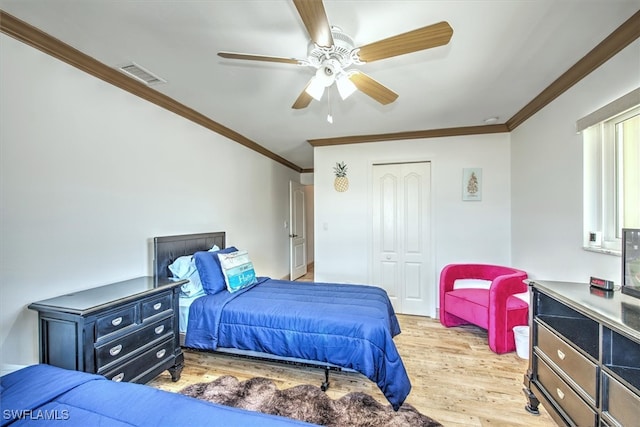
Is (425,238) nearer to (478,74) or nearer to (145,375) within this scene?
(478,74)

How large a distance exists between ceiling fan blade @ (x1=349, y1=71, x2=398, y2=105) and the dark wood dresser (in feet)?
5.37

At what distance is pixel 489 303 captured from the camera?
271 centimetres

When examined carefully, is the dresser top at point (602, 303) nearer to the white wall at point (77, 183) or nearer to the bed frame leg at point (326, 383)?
the bed frame leg at point (326, 383)

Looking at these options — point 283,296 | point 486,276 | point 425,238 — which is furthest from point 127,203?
point 486,276

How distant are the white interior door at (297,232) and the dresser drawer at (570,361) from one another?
4313mm

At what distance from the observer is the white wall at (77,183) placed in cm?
160

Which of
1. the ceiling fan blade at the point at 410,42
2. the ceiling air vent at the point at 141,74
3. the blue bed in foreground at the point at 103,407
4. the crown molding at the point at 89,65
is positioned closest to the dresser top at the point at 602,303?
the blue bed in foreground at the point at 103,407

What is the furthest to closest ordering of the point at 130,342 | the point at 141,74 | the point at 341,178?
the point at 341,178 < the point at 141,74 < the point at 130,342

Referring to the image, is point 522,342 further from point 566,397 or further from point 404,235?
point 404,235

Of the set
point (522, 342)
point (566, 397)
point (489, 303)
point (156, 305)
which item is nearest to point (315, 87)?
point (156, 305)

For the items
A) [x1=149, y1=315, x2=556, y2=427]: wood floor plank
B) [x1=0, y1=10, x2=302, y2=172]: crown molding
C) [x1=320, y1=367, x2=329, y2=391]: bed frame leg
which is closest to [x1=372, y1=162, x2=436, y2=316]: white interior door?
[x1=149, y1=315, x2=556, y2=427]: wood floor plank

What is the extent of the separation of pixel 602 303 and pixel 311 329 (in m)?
1.68

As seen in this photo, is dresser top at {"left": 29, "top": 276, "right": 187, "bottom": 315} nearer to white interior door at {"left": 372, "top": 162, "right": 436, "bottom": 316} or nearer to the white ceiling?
the white ceiling

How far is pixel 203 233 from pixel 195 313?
3.47 ft
